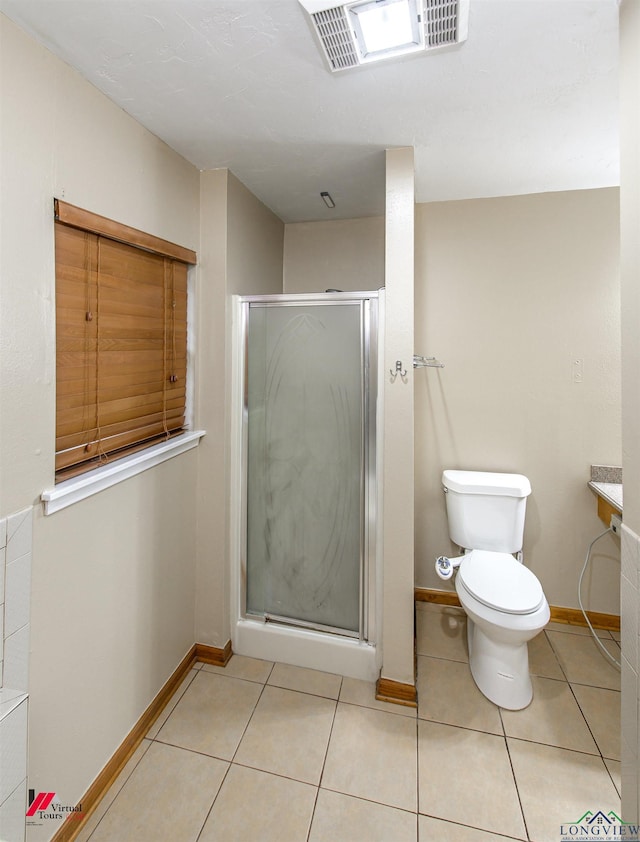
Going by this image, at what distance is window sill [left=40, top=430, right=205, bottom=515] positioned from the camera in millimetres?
1260

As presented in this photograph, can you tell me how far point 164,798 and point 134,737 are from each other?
27cm

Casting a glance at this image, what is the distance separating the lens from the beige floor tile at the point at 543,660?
2.01 meters

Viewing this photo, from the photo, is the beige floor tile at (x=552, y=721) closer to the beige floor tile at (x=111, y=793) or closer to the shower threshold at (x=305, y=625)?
the shower threshold at (x=305, y=625)

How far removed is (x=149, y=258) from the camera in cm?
171

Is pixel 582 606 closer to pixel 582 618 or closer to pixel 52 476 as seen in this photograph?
pixel 582 618

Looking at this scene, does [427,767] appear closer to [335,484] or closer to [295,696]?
[295,696]

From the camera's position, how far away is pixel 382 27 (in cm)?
115

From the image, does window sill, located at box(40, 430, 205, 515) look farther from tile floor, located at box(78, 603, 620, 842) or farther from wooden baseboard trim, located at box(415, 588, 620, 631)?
wooden baseboard trim, located at box(415, 588, 620, 631)

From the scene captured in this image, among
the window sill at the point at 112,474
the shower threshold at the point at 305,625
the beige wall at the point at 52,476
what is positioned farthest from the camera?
the shower threshold at the point at 305,625

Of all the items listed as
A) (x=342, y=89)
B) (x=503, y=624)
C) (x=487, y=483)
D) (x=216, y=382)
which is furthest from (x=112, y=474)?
(x=487, y=483)

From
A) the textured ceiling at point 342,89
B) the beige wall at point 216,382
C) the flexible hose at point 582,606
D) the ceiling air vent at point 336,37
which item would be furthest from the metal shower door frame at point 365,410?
the flexible hose at point 582,606

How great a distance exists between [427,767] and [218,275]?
85.5 inches

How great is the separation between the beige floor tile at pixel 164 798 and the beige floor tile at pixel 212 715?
5 centimetres

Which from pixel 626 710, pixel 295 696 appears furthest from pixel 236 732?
pixel 626 710
